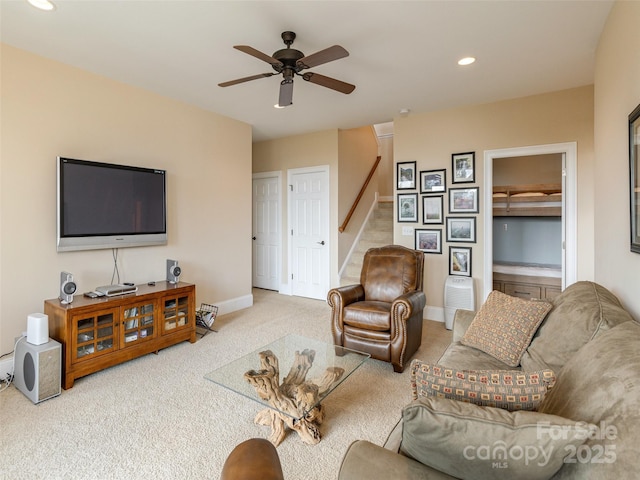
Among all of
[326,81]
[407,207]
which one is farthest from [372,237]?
[326,81]

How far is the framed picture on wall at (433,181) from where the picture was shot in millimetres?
4191

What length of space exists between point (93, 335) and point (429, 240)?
12.4ft

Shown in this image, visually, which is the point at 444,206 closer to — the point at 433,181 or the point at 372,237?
the point at 433,181

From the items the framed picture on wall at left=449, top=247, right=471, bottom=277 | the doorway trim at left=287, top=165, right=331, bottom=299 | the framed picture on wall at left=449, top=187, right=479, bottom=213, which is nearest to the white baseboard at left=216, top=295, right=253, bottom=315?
the doorway trim at left=287, top=165, right=331, bottom=299

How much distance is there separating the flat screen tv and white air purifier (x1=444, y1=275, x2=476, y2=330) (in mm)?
3385

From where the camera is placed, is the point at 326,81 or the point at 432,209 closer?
the point at 326,81

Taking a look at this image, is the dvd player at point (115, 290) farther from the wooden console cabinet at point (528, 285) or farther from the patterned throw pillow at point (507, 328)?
the wooden console cabinet at point (528, 285)

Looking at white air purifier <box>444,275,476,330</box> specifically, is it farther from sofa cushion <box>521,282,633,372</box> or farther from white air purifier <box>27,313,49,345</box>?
white air purifier <box>27,313,49,345</box>

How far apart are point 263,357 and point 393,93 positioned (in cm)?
309

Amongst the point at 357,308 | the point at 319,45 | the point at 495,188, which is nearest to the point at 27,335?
the point at 357,308

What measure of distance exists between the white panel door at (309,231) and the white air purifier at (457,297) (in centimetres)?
192

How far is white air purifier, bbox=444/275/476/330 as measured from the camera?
3.82 metres

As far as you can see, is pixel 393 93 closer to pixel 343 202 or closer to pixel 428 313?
pixel 343 202

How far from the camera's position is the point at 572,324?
5.34 ft
